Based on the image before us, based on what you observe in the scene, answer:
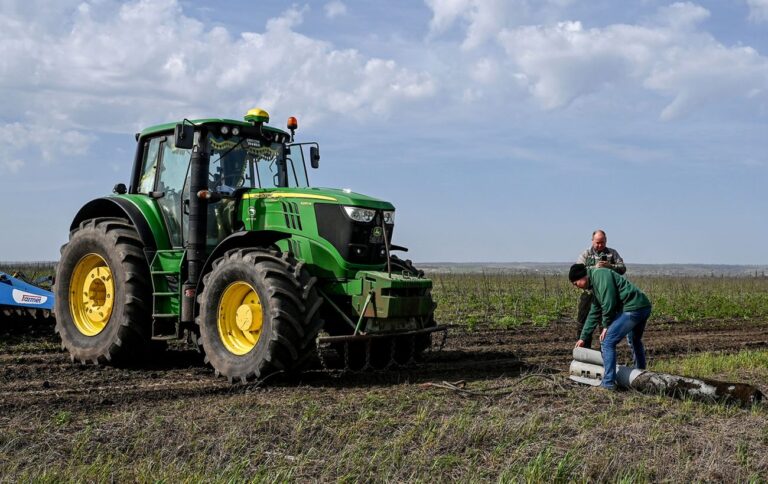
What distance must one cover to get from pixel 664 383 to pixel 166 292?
214 inches

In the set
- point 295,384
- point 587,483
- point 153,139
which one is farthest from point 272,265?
point 587,483

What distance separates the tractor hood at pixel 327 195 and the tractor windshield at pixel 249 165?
40 centimetres

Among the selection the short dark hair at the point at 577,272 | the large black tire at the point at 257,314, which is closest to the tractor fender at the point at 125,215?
the large black tire at the point at 257,314

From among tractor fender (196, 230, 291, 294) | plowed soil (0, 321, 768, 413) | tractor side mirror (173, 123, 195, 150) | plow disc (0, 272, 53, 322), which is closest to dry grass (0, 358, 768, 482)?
plowed soil (0, 321, 768, 413)

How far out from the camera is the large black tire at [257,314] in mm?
8016

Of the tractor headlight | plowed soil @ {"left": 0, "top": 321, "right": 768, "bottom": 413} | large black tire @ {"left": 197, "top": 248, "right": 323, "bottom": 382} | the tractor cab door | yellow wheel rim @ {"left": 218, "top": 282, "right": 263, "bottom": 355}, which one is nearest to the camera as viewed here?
plowed soil @ {"left": 0, "top": 321, "right": 768, "bottom": 413}

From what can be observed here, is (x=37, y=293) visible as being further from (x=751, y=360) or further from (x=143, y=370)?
(x=751, y=360)

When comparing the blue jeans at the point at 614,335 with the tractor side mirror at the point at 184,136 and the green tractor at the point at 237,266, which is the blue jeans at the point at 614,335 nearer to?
the green tractor at the point at 237,266

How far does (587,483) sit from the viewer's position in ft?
16.4

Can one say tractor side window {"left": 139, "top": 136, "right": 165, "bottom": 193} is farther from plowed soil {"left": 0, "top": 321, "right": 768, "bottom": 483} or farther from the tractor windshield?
plowed soil {"left": 0, "top": 321, "right": 768, "bottom": 483}

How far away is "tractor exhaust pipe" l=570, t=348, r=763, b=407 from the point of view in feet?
24.4

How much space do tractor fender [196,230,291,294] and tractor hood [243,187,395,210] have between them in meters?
0.43

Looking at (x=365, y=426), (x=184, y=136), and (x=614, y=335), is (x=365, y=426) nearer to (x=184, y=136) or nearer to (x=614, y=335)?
(x=614, y=335)

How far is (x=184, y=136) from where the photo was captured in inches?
356
